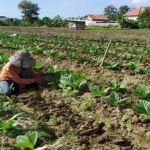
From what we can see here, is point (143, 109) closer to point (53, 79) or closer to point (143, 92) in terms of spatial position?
point (143, 92)

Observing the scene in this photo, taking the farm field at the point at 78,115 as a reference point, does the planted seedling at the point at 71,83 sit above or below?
above

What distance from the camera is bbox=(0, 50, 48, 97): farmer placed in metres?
6.87

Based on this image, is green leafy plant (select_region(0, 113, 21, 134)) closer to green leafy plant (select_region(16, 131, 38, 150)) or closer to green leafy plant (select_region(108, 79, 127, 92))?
green leafy plant (select_region(16, 131, 38, 150))

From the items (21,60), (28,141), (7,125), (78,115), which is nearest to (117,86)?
(78,115)

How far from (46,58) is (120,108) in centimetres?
581

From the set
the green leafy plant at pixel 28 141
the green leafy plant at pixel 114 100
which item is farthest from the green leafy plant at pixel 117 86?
the green leafy plant at pixel 28 141

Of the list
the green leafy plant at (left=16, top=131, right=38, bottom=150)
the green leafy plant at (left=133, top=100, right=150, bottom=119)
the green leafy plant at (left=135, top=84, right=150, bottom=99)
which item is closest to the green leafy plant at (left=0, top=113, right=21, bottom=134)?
the green leafy plant at (left=16, top=131, right=38, bottom=150)

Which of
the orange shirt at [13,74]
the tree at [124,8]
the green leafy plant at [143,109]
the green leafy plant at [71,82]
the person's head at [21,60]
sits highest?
the tree at [124,8]

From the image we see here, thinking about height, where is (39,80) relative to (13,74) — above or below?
below

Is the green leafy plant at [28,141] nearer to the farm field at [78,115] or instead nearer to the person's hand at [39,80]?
the farm field at [78,115]

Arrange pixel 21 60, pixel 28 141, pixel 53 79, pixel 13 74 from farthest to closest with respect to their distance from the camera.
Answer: pixel 53 79 < pixel 13 74 < pixel 21 60 < pixel 28 141

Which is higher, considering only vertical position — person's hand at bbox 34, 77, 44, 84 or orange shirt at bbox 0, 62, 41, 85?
orange shirt at bbox 0, 62, 41, 85

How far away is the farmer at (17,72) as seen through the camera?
22.5 feet

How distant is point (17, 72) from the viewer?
7.10 m
